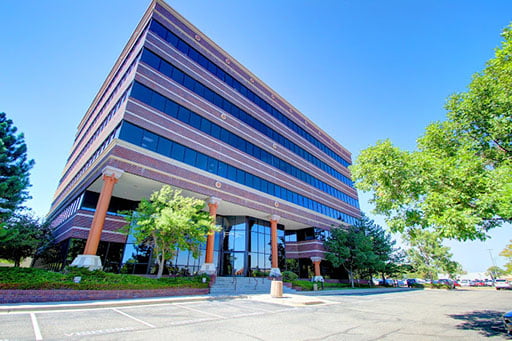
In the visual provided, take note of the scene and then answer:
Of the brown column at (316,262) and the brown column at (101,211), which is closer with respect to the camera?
the brown column at (101,211)

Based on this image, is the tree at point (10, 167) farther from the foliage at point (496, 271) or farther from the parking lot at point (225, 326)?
the foliage at point (496, 271)

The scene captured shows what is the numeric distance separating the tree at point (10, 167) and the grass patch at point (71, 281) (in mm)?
5879

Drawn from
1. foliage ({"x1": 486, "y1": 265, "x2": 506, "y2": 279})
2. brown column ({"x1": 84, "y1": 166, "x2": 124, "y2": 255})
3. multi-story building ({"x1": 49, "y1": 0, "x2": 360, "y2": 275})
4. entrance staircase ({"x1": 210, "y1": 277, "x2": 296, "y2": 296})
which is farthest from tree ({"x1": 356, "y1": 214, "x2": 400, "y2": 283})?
foliage ({"x1": 486, "y1": 265, "x2": 506, "y2": 279})

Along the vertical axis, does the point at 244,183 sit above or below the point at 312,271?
above

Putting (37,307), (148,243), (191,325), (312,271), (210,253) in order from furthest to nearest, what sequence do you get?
(312,271) < (210,253) < (148,243) < (37,307) < (191,325)

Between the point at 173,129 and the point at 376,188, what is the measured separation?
1699cm

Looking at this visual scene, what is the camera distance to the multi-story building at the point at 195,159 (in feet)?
62.2

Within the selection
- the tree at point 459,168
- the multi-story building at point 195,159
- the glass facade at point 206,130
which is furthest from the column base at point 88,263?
the tree at point 459,168

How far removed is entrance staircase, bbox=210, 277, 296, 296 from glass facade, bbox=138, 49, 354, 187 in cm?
1746

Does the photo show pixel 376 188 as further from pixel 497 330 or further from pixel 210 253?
pixel 210 253

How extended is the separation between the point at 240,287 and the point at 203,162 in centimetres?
1157

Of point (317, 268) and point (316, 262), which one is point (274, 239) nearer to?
point (316, 262)

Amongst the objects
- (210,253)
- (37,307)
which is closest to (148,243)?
(210,253)

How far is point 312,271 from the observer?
3234 cm
